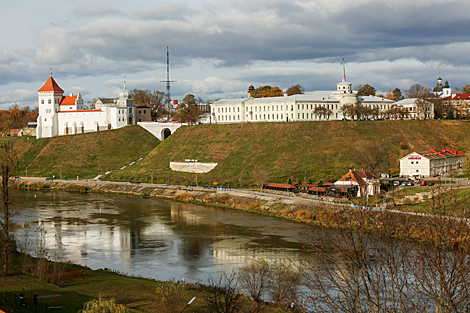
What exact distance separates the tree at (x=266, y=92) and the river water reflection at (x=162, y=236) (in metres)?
65.6

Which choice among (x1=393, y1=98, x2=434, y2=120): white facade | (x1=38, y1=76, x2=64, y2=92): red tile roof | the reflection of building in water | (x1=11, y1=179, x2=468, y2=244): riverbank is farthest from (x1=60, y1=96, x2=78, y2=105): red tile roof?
the reflection of building in water

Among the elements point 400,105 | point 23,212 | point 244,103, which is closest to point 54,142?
point 244,103

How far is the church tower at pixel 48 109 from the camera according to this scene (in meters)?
121

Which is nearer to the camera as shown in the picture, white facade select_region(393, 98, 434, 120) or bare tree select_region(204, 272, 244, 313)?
bare tree select_region(204, 272, 244, 313)

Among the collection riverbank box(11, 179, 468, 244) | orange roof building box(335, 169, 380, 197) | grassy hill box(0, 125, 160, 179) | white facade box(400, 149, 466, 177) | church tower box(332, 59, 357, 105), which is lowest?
riverbank box(11, 179, 468, 244)

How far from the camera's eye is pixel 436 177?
238 feet

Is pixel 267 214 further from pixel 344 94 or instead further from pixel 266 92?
pixel 266 92

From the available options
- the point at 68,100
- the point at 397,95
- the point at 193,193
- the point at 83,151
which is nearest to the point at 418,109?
the point at 397,95

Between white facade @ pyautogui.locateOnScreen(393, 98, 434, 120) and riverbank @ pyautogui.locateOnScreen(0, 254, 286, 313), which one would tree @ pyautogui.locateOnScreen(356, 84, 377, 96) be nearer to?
white facade @ pyautogui.locateOnScreen(393, 98, 434, 120)

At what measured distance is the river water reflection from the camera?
39312 mm

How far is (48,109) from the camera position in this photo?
123 meters

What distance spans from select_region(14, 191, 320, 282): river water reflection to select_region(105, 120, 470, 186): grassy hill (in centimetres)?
1870

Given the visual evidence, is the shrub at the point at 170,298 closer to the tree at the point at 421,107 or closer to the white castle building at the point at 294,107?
the white castle building at the point at 294,107

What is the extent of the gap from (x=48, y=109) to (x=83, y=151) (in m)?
22.0
